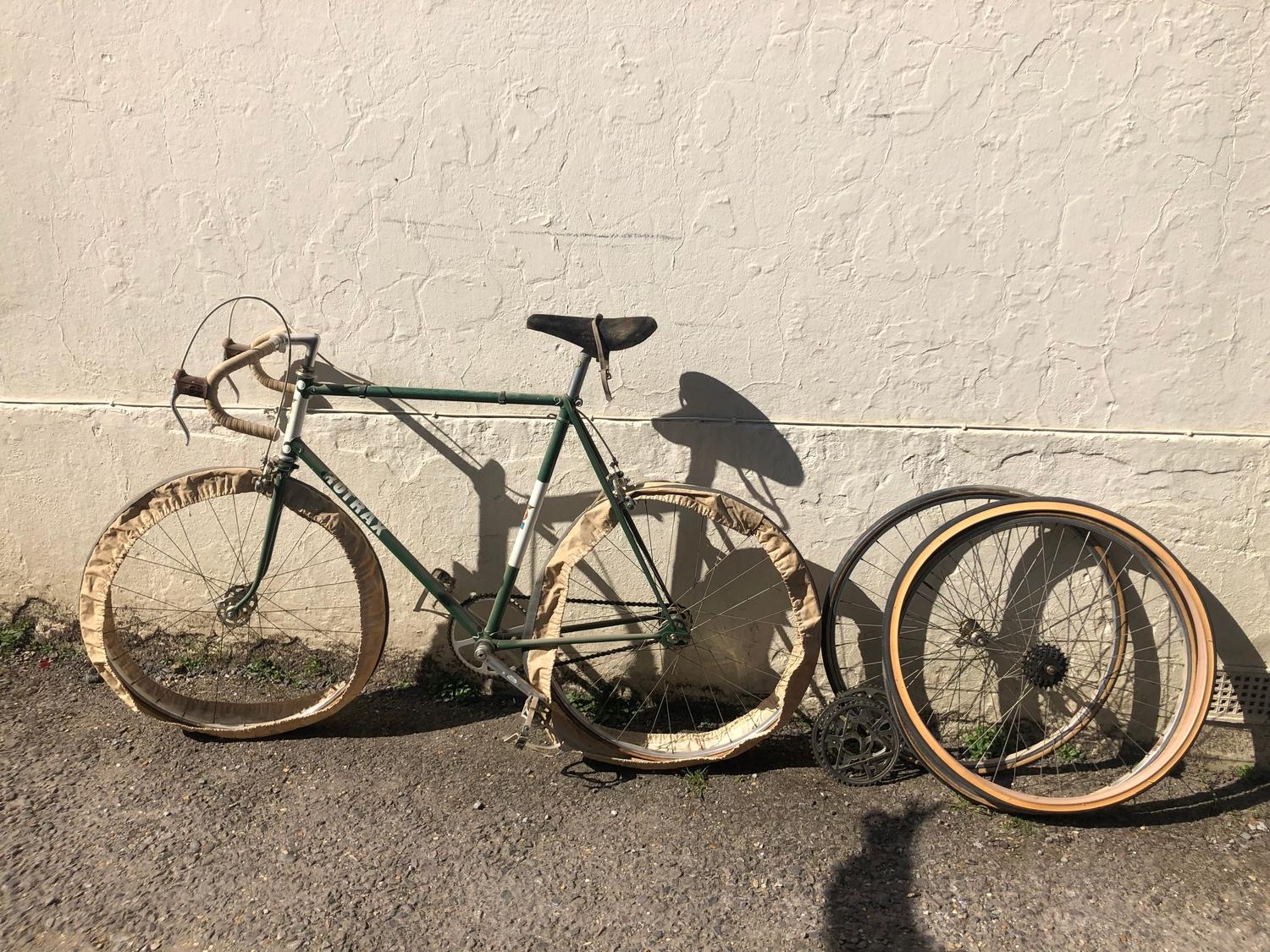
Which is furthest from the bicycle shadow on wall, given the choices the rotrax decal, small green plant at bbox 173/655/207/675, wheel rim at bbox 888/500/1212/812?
small green plant at bbox 173/655/207/675

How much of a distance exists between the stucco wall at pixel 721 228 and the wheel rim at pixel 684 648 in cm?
22

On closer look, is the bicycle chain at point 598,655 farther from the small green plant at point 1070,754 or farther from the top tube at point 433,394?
the small green plant at point 1070,754

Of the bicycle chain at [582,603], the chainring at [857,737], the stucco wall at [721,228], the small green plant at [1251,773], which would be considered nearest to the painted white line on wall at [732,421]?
the stucco wall at [721,228]

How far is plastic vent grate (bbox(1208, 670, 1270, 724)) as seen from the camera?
3145 mm

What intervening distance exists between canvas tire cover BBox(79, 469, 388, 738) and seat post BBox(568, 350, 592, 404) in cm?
92

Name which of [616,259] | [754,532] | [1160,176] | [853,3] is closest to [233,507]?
[616,259]

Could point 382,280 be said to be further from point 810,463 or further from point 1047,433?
point 1047,433

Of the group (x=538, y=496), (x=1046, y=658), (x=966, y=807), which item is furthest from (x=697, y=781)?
(x=1046, y=658)

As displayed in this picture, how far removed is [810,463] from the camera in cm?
316

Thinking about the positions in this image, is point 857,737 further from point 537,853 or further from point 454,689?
point 454,689

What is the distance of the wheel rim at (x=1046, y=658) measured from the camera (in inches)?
114

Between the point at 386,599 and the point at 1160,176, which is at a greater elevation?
the point at 1160,176

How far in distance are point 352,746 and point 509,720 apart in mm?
582

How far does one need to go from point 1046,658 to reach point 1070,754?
518mm
